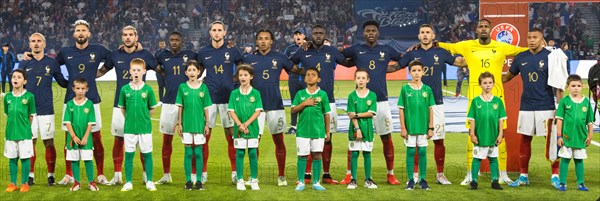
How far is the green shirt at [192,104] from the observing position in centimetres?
979

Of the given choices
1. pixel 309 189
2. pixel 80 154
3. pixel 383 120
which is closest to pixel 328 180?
pixel 309 189

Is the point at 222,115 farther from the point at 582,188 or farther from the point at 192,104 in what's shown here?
the point at 582,188

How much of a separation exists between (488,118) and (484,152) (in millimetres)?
403

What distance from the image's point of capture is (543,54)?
34.0 ft

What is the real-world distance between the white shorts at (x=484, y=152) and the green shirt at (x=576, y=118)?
2.73 feet

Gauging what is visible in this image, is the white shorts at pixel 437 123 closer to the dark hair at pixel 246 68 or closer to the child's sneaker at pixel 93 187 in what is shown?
the dark hair at pixel 246 68

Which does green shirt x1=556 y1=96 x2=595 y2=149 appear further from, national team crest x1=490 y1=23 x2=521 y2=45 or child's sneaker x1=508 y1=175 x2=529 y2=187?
national team crest x1=490 y1=23 x2=521 y2=45

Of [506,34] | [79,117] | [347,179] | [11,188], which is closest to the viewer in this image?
[79,117]

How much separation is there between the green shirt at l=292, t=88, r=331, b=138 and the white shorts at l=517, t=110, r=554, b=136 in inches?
97.6

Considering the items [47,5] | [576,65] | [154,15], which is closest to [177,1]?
[154,15]

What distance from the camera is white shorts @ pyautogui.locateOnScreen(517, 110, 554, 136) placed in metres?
10.3

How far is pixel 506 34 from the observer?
11.4 meters

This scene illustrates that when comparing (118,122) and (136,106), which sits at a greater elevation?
(136,106)

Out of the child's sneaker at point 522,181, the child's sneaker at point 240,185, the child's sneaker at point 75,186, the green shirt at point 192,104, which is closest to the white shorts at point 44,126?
the child's sneaker at point 75,186
